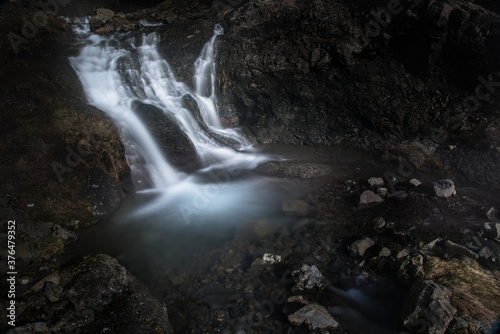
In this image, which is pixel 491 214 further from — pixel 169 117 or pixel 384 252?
pixel 169 117

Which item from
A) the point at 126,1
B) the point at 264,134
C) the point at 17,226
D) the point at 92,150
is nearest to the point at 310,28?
the point at 264,134

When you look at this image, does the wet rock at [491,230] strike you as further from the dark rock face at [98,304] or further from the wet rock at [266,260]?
the dark rock face at [98,304]

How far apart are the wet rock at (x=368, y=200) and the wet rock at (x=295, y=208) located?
1.29 metres

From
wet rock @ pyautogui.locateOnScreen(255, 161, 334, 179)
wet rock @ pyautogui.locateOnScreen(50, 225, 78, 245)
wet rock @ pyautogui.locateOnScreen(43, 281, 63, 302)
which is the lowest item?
wet rock @ pyautogui.locateOnScreen(255, 161, 334, 179)

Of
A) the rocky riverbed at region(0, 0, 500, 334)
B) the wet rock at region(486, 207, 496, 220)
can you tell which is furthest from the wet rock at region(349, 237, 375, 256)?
the wet rock at region(486, 207, 496, 220)

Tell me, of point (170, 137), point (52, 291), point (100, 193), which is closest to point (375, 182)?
point (170, 137)

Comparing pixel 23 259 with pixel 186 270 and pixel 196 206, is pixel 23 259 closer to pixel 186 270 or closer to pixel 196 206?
pixel 186 270

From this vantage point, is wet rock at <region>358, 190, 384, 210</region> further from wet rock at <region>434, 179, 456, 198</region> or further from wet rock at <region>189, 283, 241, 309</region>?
wet rock at <region>189, 283, 241, 309</region>

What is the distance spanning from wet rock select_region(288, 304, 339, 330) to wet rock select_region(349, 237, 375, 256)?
149 cm

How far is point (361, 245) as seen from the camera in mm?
5188

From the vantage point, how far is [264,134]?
10891mm

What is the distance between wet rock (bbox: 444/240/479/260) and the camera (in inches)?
193

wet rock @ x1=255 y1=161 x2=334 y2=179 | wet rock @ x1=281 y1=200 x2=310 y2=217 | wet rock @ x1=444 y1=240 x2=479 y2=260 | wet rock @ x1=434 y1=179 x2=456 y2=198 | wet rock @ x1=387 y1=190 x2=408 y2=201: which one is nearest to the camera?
wet rock @ x1=444 y1=240 x2=479 y2=260

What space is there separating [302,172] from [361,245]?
3.62 meters
